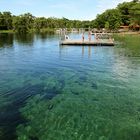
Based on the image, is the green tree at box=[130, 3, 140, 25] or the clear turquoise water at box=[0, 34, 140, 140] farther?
the green tree at box=[130, 3, 140, 25]

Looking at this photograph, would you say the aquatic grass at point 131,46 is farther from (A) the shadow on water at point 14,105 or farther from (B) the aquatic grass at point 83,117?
(A) the shadow on water at point 14,105

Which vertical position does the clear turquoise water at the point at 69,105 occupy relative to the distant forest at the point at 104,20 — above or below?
below

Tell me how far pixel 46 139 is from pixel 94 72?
14504mm

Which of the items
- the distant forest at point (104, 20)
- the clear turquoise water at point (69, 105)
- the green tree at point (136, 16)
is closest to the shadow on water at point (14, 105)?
the clear turquoise water at point (69, 105)

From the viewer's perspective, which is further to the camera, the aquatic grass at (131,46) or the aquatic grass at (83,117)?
the aquatic grass at (131,46)

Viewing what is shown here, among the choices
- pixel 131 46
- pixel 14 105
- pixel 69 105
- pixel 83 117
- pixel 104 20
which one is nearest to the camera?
pixel 83 117

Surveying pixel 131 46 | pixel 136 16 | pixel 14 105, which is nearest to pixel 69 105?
pixel 14 105

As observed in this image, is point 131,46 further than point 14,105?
Yes

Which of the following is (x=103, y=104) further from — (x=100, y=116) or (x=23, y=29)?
(x=23, y=29)

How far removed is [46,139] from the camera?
33.6ft

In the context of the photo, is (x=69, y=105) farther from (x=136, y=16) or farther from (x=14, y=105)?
(x=136, y=16)

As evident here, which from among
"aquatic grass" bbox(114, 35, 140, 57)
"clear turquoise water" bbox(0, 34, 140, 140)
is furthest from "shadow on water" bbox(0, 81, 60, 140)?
"aquatic grass" bbox(114, 35, 140, 57)

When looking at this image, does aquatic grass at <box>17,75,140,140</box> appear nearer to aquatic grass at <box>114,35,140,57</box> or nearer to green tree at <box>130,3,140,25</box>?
aquatic grass at <box>114,35,140,57</box>

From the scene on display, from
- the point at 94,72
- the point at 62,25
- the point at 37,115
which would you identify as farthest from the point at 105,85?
the point at 62,25
